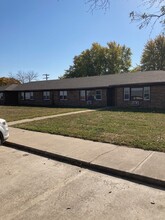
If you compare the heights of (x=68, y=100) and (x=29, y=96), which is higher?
(x=29, y=96)

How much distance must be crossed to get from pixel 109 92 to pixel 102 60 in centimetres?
3530

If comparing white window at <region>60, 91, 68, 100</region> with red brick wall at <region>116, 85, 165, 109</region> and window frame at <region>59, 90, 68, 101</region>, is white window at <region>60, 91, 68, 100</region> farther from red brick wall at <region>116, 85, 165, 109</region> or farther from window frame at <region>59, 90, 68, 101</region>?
red brick wall at <region>116, 85, 165, 109</region>

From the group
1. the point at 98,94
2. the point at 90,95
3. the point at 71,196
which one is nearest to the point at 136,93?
the point at 98,94

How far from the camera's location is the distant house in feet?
72.5

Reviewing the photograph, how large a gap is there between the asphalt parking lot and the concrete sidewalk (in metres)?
0.30

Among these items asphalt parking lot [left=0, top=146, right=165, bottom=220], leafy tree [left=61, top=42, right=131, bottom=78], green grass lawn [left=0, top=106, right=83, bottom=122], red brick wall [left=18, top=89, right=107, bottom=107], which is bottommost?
asphalt parking lot [left=0, top=146, right=165, bottom=220]

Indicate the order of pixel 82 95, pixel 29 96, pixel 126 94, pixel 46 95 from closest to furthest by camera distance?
pixel 126 94 < pixel 82 95 < pixel 46 95 < pixel 29 96

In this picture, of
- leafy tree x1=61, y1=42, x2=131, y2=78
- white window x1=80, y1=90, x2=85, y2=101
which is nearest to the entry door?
white window x1=80, y1=90, x2=85, y2=101

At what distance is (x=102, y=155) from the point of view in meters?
6.60

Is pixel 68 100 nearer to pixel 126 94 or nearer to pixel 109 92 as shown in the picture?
pixel 109 92

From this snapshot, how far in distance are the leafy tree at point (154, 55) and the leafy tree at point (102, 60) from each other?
232 inches

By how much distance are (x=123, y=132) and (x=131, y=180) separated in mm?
4840

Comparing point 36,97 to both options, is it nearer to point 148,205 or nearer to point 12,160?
point 12,160

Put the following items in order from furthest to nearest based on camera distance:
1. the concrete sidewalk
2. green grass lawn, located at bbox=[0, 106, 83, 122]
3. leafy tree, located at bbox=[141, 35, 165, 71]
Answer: leafy tree, located at bbox=[141, 35, 165, 71], green grass lawn, located at bbox=[0, 106, 83, 122], the concrete sidewalk
